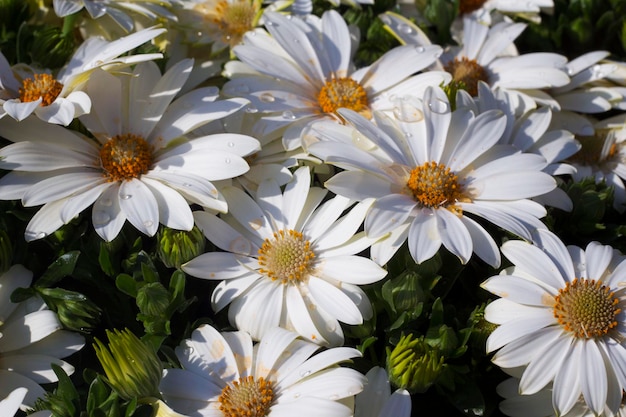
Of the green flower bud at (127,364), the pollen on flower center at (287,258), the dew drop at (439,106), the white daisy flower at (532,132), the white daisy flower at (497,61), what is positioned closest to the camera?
the green flower bud at (127,364)

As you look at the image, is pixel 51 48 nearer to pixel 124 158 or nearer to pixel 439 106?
pixel 124 158

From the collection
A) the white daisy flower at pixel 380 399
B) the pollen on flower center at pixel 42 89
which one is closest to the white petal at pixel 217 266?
the white daisy flower at pixel 380 399

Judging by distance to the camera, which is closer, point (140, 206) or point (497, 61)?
point (140, 206)

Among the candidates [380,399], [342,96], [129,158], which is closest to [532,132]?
[342,96]

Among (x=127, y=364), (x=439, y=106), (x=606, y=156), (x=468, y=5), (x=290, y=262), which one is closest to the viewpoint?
(x=127, y=364)

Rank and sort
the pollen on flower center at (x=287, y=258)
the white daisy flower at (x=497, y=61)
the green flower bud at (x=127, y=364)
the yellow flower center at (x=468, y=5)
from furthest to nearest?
the yellow flower center at (x=468, y=5), the white daisy flower at (x=497, y=61), the pollen on flower center at (x=287, y=258), the green flower bud at (x=127, y=364)

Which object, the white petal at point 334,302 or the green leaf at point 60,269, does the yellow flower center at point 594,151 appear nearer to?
the white petal at point 334,302

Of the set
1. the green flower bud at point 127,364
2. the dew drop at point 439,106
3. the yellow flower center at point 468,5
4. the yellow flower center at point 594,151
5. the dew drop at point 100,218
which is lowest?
the green flower bud at point 127,364

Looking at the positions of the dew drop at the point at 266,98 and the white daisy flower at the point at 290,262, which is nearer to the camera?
the white daisy flower at the point at 290,262
